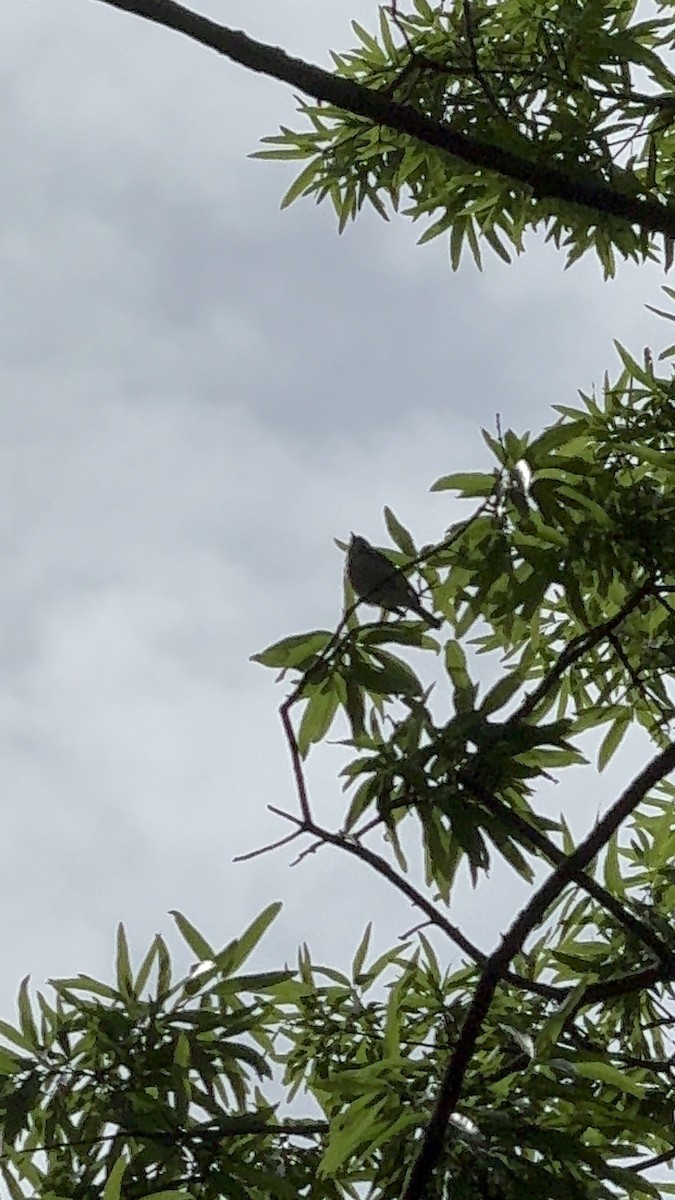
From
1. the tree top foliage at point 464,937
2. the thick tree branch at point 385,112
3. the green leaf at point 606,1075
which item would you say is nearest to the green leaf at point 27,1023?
the tree top foliage at point 464,937

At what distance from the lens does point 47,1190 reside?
4.12 ft

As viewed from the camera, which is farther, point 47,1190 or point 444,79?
point 444,79

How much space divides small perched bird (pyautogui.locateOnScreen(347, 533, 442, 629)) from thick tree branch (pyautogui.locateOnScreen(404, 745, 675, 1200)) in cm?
26

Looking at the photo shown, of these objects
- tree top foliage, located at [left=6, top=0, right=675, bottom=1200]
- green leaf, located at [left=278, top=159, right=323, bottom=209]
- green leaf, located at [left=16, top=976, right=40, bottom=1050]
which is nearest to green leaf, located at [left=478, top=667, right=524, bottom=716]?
tree top foliage, located at [left=6, top=0, right=675, bottom=1200]

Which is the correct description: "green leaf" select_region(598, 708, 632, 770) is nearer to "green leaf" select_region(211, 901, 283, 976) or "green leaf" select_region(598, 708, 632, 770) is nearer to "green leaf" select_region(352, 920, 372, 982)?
"green leaf" select_region(352, 920, 372, 982)

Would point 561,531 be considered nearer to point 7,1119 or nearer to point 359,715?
point 359,715

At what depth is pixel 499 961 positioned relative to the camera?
1099 millimetres

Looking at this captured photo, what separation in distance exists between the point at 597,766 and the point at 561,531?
20.7 inches

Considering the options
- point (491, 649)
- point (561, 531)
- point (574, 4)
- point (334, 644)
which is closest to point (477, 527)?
point (561, 531)

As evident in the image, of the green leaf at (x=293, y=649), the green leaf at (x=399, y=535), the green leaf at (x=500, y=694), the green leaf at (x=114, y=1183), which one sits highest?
the green leaf at (x=399, y=535)

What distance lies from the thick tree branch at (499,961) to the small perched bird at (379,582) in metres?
0.26

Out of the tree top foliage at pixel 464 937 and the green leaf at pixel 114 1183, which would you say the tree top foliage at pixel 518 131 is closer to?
the tree top foliage at pixel 464 937

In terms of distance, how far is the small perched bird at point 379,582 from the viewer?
4.18ft

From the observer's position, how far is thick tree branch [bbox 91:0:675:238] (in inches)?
50.5
